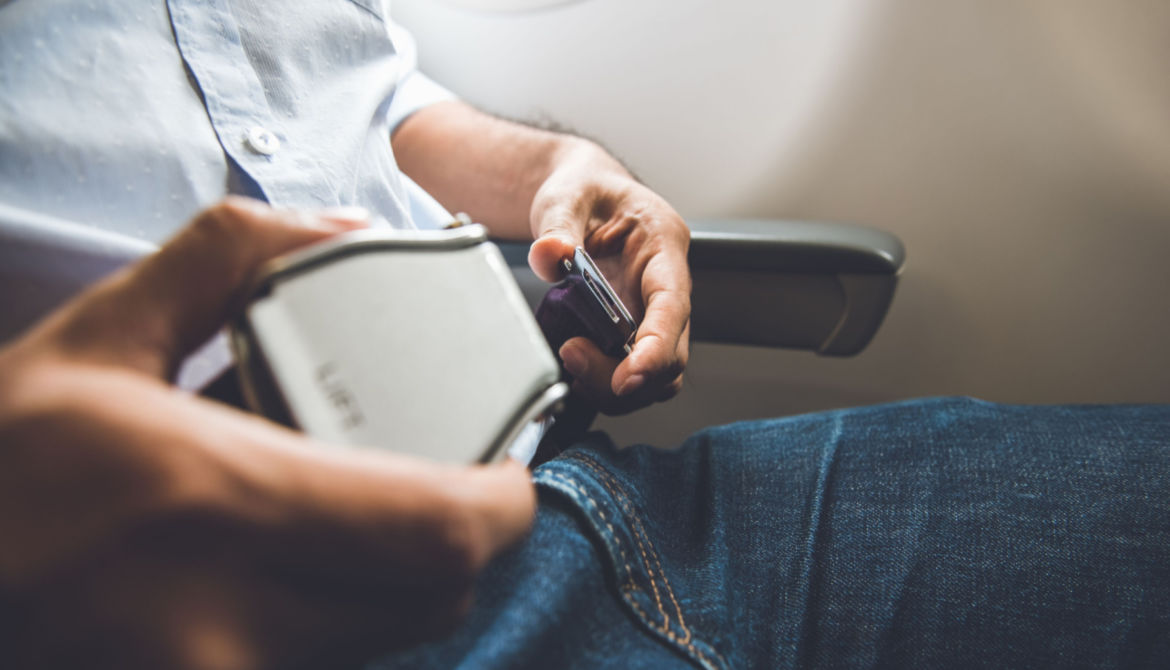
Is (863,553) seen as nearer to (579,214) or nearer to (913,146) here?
(579,214)

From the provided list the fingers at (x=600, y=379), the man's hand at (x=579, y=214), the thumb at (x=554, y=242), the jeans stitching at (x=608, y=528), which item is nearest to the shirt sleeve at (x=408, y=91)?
the man's hand at (x=579, y=214)

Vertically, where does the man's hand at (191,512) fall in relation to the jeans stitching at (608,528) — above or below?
above

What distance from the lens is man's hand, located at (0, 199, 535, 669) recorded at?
18 cm

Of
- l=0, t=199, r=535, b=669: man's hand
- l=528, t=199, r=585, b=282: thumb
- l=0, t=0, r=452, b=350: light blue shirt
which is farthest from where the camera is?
l=528, t=199, r=585, b=282: thumb

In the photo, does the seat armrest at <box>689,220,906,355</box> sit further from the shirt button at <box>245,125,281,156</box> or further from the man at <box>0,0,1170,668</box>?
the shirt button at <box>245,125,281,156</box>

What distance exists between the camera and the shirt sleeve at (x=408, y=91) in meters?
0.67

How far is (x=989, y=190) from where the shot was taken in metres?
0.84

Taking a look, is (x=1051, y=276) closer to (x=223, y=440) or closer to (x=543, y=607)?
(x=543, y=607)

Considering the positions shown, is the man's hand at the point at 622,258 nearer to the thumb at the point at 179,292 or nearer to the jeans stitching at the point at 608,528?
the jeans stitching at the point at 608,528

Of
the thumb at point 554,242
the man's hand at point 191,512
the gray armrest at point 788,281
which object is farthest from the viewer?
the gray armrest at point 788,281

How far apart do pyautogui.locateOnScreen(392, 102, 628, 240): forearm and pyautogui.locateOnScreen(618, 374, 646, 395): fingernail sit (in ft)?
0.92

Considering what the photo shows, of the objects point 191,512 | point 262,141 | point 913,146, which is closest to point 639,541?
point 191,512

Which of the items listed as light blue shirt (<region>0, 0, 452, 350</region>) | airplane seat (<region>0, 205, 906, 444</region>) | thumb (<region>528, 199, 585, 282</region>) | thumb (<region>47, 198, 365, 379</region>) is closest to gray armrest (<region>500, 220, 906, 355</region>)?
airplane seat (<region>0, 205, 906, 444</region>)

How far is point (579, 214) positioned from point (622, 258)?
8cm
